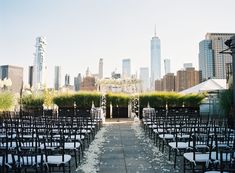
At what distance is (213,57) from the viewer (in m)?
64.1

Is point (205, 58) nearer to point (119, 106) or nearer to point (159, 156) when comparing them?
point (119, 106)

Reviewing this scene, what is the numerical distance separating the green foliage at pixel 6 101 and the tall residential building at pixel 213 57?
107ft

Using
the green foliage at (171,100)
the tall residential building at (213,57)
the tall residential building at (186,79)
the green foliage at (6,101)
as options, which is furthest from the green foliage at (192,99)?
the tall residential building at (186,79)

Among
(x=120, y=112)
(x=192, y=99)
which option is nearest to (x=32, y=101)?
(x=120, y=112)

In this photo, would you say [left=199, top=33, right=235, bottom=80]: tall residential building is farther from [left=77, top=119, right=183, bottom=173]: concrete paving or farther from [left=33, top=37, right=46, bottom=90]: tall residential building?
[left=77, top=119, right=183, bottom=173]: concrete paving

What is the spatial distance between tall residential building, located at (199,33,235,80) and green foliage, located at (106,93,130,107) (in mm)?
24226

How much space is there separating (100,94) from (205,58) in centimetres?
5715

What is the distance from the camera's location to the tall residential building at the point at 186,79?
6638 centimetres

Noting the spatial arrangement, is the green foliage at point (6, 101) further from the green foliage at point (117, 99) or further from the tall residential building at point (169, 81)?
the tall residential building at point (169, 81)

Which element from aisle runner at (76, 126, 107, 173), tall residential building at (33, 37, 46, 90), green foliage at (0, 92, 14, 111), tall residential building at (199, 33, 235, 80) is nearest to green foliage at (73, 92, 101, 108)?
green foliage at (0, 92, 14, 111)

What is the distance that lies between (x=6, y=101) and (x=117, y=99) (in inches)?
333

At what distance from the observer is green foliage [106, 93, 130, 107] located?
23.1 meters

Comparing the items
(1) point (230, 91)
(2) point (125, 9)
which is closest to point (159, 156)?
(1) point (230, 91)

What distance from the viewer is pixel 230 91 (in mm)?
14039
